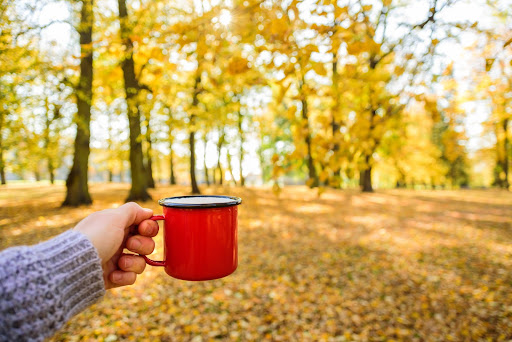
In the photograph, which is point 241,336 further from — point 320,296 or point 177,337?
point 320,296

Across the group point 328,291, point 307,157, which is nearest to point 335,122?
point 307,157

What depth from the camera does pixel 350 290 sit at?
4.49 metres

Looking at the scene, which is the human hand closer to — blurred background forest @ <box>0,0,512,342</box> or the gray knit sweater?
the gray knit sweater

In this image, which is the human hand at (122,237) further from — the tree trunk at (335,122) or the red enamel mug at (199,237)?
the tree trunk at (335,122)

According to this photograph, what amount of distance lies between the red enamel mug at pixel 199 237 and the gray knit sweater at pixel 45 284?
30 centimetres

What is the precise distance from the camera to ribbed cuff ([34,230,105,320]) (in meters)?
0.94

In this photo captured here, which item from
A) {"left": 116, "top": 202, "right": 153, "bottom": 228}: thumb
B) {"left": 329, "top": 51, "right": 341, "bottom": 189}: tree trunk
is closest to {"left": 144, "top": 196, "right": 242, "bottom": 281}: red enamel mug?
{"left": 116, "top": 202, "right": 153, "bottom": 228}: thumb

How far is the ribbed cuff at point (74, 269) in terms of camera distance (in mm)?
945

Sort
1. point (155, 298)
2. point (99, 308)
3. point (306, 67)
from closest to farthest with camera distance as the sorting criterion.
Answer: point (306, 67) → point (99, 308) → point (155, 298)

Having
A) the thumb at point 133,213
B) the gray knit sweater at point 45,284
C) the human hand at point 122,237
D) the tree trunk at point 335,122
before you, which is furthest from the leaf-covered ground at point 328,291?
the gray knit sweater at point 45,284

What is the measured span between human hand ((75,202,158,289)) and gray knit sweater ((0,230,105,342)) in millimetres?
125

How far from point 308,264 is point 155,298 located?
109 inches

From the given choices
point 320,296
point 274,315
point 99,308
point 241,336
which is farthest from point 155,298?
point 320,296

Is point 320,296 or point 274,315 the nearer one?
point 274,315
